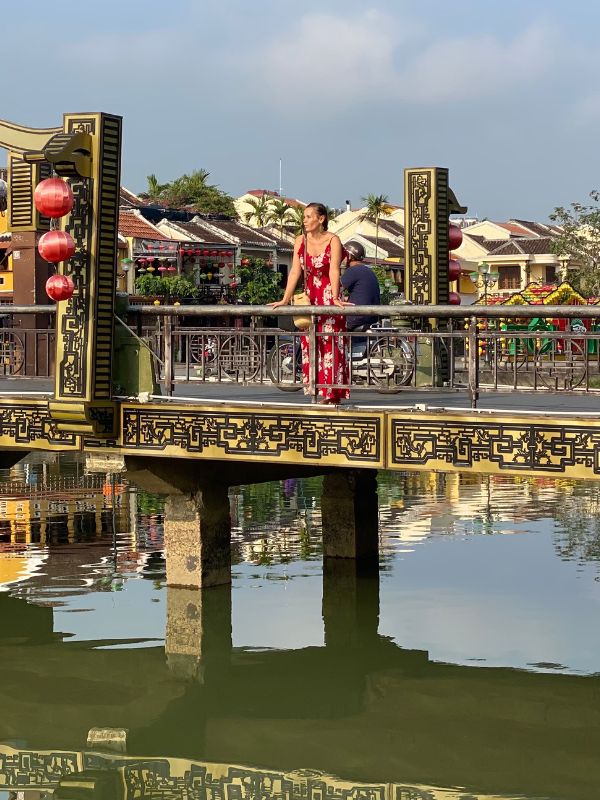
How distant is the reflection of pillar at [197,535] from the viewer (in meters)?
11.5

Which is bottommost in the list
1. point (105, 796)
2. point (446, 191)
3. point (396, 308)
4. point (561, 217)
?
point (105, 796)

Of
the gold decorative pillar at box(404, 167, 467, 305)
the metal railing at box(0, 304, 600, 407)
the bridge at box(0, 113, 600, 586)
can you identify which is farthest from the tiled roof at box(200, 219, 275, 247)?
the bridge at box(0, 113, 600, 586)

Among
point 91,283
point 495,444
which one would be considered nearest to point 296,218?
point 91,283

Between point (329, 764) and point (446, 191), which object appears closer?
point (329, 764)

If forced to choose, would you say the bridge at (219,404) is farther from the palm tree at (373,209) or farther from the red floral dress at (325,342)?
the palm tree at (373,209)

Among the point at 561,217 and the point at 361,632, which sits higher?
the point at 561,217

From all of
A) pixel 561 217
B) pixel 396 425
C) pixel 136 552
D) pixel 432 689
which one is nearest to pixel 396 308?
pixel 396 425

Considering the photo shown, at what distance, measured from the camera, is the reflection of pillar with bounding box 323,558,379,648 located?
37.4 feet

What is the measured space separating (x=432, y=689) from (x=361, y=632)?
1.65 meters

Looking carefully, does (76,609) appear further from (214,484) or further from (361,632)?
(361,632)

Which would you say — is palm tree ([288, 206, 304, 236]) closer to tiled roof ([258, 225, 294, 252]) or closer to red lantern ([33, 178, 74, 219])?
tiled roof ([258, 225, 294, 252])

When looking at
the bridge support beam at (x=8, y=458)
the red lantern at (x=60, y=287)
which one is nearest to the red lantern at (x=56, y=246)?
the red lantern at (x=60, y=287)

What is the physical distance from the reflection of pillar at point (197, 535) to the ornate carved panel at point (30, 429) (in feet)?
3.61

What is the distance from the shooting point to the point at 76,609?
11.9m
